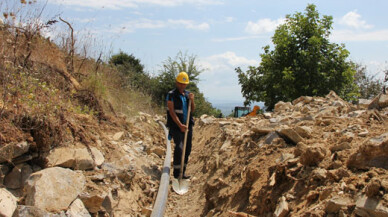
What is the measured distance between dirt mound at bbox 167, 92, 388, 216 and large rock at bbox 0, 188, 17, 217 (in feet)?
7.62

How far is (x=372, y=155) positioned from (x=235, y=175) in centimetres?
238

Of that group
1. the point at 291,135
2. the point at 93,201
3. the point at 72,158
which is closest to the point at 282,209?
the point at 291,135

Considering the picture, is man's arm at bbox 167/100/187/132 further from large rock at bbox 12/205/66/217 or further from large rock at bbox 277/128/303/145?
large rock at bbox 12/205/66/217

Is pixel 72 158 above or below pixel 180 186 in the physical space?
above

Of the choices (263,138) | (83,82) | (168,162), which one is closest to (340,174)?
(263,138)

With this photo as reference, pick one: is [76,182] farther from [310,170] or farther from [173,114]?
[310,170]

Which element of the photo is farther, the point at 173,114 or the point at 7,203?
the point at 173,114

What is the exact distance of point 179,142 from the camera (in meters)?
6.20

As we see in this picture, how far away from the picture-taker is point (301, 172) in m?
3.88

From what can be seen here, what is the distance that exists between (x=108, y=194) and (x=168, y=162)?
7.04ft

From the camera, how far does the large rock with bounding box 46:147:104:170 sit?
4.31m

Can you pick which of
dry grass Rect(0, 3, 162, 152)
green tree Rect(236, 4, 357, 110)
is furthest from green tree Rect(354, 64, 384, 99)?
dry grass Rect(0, 3, 162, 152)

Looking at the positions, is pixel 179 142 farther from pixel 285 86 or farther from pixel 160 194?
pixel 285 86

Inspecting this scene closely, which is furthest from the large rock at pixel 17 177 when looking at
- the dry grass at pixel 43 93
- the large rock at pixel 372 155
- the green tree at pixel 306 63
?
the green tree at pixel 306 63
